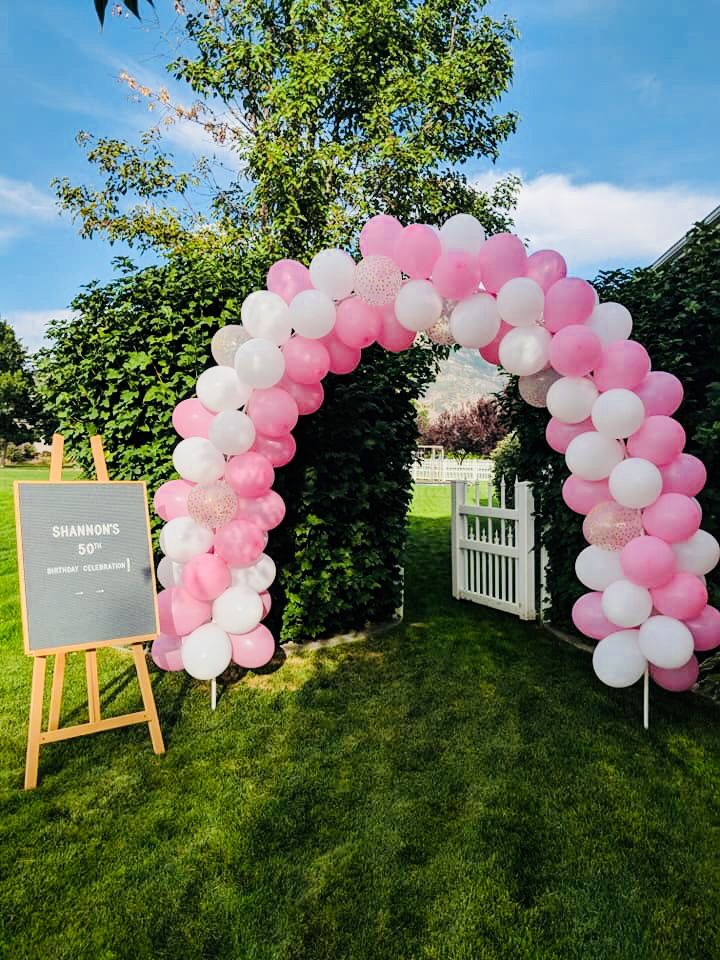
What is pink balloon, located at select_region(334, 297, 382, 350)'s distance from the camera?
360cm

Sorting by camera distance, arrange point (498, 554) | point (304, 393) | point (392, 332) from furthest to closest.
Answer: point (498, 554), point (304, 393), point (392, 332)

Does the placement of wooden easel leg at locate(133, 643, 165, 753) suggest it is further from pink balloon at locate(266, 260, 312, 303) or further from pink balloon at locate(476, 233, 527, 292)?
pink balloon at locate(476, 233, 527, 292)

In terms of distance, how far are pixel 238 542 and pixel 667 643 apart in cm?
259

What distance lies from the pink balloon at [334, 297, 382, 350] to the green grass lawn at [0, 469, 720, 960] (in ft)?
7.90

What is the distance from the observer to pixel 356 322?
360 centimetres

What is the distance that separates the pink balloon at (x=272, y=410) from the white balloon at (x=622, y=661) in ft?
7.81

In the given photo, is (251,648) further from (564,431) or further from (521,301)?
(521,301)

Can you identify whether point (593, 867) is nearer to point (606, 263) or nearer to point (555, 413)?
point (555, 413)

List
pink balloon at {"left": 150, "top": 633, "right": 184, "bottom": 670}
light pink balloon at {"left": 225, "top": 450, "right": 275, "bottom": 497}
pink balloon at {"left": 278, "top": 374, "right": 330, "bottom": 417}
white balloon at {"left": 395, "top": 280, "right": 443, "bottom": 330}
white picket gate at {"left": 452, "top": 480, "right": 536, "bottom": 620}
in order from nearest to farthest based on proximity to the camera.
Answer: white balloon at {"left": 395, "top": 280, "right": 443, "bottom": 330} < light pink balloon at {"left": 225, "top": 450, "right": 275, "bottom": 497} < pink balloon at {"left": 278, "top": 374, "right": 330, "bottom": 417} < pink balloon at {"left": 150, "top": 633, "right": 184, "bottom": 670} < white picket gate at {"left": 452, "top": 480, "right": 536, "bottom": 620}

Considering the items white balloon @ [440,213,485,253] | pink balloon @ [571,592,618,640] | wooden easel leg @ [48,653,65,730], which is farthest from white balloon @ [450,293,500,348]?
wooden easel leg @ [48,653,65,730]

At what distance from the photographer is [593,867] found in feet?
7.98

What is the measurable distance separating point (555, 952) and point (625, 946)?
0.81 ft

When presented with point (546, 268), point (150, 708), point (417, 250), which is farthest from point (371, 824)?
point (546, 268)

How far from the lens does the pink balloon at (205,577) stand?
377 centimetres
